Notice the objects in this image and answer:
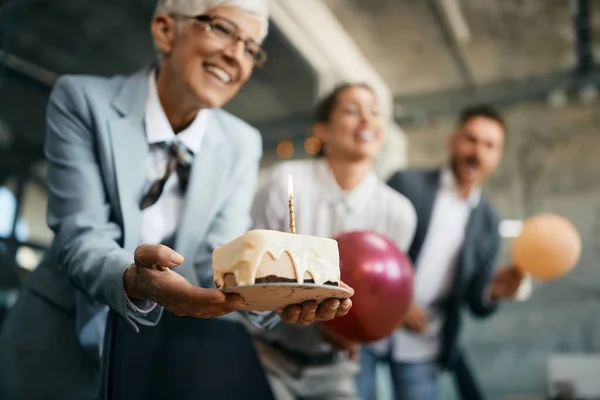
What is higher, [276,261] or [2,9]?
[276,261]

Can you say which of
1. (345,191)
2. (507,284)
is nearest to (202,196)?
(345,191)

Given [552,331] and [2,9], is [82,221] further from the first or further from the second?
[552,331]

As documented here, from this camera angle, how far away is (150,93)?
1450 mm

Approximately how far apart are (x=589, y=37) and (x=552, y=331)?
2.59 meters

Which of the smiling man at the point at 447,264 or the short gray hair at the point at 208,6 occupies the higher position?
the short gray hair at the point at 208,6

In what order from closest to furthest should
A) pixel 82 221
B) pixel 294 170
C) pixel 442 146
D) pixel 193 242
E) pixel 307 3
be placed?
1. pixel 82 221
2. pixel 193 242
3. pixel 294 170
4. pixel 307 3
5. pixel 442 146

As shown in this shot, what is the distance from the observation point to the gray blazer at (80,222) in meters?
1.30

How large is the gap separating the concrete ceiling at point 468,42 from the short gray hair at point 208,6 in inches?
124

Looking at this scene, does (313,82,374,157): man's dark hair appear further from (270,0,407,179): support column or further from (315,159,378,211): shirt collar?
(270,0,407,179): support column

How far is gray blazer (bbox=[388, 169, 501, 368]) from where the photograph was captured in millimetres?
2674

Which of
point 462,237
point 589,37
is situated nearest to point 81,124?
point 462,237

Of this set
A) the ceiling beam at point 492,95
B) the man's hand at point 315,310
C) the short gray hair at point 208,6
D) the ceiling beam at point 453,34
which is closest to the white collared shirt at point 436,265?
the short gray hair at point 208,6

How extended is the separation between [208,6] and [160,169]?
38 cm

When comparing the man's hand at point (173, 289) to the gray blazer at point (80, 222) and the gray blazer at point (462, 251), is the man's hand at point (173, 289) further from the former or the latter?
the gray blazer at point (462, 251)
